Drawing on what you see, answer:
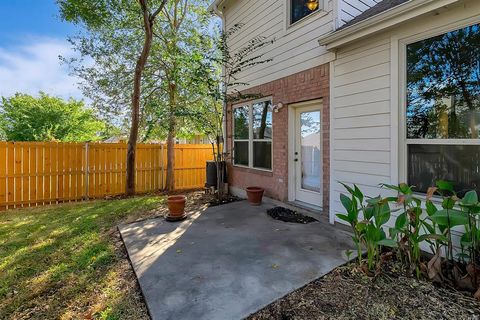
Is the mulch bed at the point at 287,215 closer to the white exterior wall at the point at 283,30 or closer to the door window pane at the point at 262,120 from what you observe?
the door window pane at the point at 262,120

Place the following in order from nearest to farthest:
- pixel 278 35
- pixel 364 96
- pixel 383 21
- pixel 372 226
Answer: pixel 372 226 < pixel 383 21 < pixel 364 96 < pixel 278 35

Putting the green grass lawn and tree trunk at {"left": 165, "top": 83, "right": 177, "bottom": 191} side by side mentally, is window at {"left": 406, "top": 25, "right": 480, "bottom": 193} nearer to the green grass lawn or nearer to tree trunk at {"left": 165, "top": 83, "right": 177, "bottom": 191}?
the green grass lawn

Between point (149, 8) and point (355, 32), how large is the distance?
6028mm

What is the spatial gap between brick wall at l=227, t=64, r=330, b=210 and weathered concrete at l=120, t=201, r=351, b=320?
103cm

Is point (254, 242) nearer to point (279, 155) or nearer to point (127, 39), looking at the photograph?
point (279, 155)

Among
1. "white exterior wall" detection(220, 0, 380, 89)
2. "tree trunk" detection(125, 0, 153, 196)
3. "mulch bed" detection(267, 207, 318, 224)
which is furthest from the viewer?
"tree trunk" detection(125, 0, 153, 196)

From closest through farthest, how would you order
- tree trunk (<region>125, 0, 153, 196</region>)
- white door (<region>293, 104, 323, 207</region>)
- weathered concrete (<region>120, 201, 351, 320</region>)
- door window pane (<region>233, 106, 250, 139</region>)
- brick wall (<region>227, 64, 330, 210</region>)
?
weathered concrete (<region>120, 201, 351, 320</region>), brick wall (<region>227, 64, 330, 210</region>), white door (<region>293, 104, 323, 207</region>), door window pane (<region>233, 106, 250, 139</region>), tree trunk (<region>125, 0, 153, 196</region>)

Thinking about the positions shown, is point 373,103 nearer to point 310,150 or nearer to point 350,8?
point 310,150

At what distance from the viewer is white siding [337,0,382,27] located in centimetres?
414

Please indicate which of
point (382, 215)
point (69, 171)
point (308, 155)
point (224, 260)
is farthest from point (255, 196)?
point (69, 171)

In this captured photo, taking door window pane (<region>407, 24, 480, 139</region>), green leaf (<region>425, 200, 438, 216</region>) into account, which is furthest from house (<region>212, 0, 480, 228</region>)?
green leaf (<region>425, 200, 438, 216</region>)

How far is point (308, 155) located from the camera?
501 centimetres

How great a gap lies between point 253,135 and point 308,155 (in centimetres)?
177

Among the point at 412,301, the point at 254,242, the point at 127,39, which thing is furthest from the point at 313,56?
the point at 127,39
